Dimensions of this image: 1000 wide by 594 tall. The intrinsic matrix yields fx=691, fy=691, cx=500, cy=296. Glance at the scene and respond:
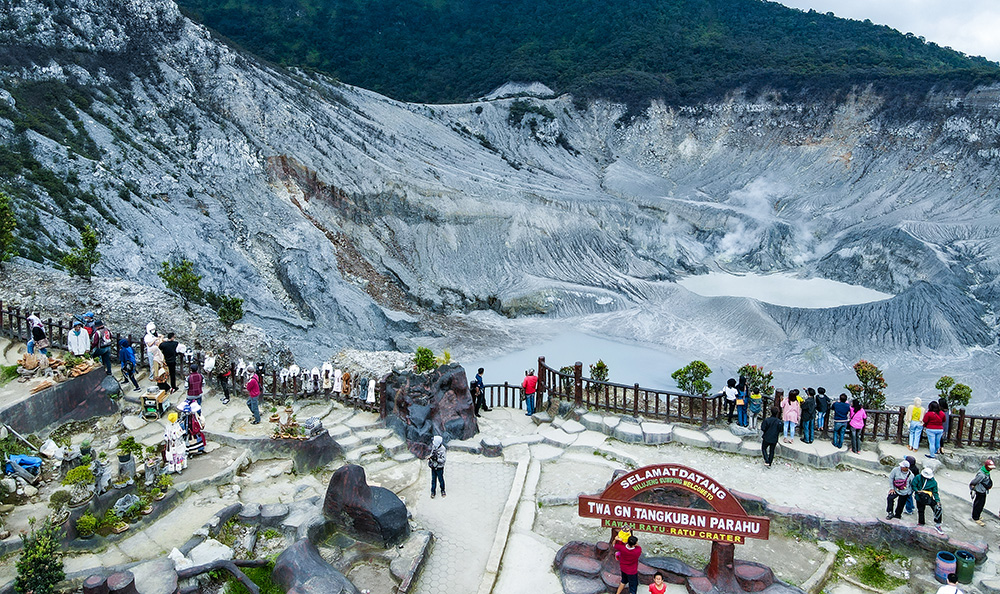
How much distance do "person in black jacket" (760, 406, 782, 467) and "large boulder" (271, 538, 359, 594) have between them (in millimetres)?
8669

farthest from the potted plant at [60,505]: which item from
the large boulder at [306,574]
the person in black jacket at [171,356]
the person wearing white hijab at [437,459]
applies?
the person wearing white hijab at [437,459]

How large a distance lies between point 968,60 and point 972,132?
156 ft

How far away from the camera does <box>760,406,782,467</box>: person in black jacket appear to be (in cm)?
1399

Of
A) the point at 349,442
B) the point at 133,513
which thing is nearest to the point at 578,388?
the point at 349,442

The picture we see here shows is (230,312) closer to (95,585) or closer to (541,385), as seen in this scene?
(541,385)

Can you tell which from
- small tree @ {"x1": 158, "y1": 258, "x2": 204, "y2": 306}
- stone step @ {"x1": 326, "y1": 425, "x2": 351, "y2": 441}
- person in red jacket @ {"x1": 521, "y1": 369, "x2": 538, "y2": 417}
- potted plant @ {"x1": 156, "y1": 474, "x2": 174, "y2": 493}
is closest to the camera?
potted plant @ {"x1": 156, "y1": 474, "x2": 174, "y2": 493}

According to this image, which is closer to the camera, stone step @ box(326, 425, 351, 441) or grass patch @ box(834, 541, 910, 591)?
grass patch @ box(834, 541, 910, 591)

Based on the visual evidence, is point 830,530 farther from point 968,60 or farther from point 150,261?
point 968,60

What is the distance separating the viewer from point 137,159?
34094 millimetres

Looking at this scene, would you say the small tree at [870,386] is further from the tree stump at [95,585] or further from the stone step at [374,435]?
the tree stump at [95,585]

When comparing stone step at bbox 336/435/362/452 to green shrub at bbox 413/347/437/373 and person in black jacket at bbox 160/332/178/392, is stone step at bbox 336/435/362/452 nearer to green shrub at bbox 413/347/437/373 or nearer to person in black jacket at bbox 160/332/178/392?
green shrub at bbox 413/347/437/373

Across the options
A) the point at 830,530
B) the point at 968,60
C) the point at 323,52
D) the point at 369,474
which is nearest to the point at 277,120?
the point at 369,474

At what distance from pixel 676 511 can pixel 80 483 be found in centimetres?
937

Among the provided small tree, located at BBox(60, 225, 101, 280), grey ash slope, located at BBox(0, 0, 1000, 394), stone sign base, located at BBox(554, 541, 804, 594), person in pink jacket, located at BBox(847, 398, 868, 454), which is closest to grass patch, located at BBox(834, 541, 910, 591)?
stone sign base, located at BBox(554, 541, 804, 594)
